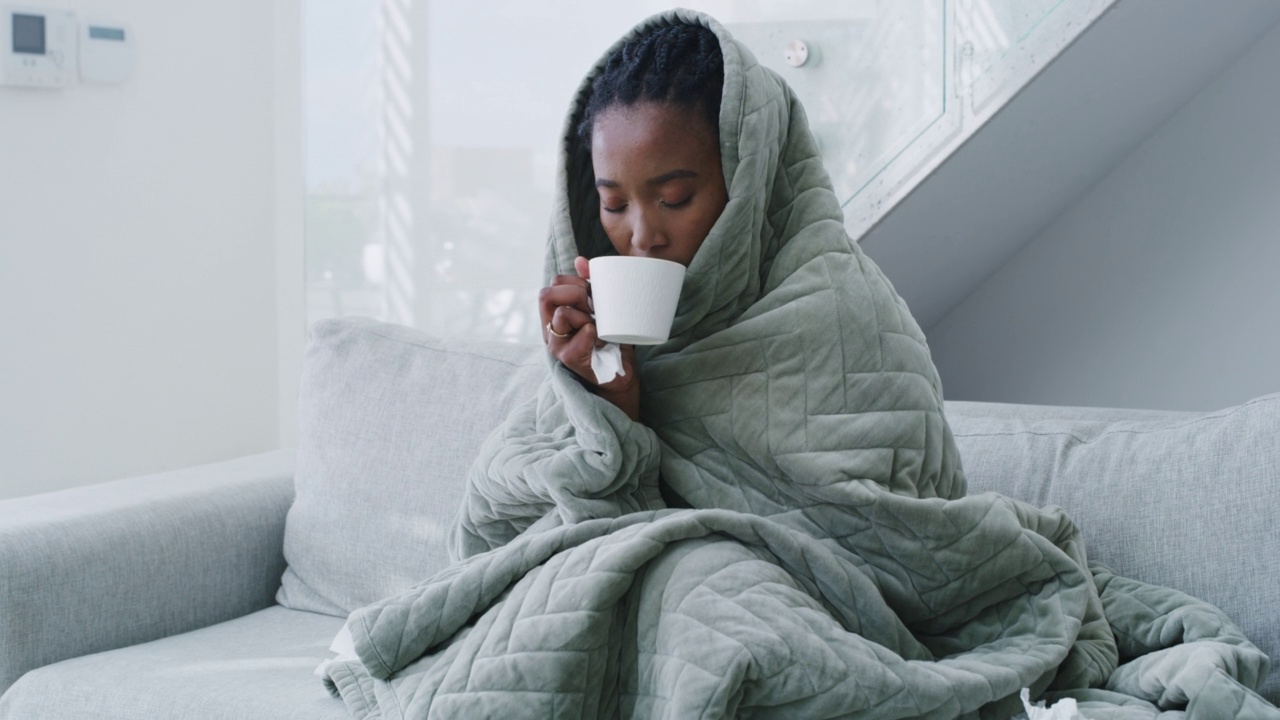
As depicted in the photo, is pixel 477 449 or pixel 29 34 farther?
pixel 29 34

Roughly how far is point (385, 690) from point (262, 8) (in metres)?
2.72

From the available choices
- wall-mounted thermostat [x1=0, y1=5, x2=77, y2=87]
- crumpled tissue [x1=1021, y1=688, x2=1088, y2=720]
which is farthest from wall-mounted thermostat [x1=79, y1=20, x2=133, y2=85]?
crumpled tissue [x1=1021, y1=688, x2=1088, y2=720]

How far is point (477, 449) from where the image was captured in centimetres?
186

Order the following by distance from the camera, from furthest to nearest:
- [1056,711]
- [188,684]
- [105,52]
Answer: [105,52] → [188,684] → [1056,711]

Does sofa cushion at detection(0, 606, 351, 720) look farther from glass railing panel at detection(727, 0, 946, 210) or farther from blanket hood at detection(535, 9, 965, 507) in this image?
glass railing panel at detection(727, 0, 946, 210)

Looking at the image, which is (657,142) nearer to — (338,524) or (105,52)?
(338,524)

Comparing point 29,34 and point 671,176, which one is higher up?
point 29,34

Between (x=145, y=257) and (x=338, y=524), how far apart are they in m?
1.52

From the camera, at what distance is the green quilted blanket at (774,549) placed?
1072 mm

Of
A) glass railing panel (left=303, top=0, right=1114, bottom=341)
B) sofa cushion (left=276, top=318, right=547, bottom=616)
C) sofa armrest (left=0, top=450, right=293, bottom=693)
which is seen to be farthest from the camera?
glass railing panel (left=303, top=0, right=1114, bottom=341)

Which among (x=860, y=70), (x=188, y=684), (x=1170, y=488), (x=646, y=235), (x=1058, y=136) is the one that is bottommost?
(x=188, y=684)

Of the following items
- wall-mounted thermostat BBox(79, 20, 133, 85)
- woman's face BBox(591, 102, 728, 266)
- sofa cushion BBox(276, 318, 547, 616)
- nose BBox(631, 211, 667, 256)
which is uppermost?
wall-mounted thermostat BBox(79, 20, 133, 85)

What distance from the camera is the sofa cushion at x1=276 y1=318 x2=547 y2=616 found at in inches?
73.5

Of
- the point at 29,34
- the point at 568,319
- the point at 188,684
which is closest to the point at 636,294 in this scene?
the point at 568,319
